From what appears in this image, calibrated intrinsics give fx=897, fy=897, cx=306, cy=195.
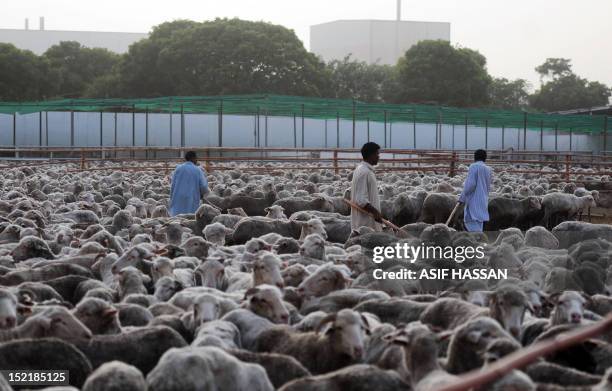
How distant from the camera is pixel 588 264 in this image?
25.4 feet

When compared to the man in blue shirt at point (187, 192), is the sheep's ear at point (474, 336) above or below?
below

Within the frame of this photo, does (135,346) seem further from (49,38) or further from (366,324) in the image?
(49,38)

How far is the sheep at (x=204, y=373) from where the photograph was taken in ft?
13.8

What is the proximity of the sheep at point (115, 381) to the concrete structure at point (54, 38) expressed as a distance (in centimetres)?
10211

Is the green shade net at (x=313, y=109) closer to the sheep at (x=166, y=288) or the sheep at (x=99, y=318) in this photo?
the sheep at (x=166, y=288)

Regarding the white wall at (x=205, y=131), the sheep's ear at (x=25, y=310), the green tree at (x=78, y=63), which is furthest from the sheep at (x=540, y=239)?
the green tree at (x=78, y=63)

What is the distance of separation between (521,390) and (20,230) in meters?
7.88

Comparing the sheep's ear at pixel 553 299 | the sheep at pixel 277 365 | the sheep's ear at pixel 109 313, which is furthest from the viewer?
the sheep's ear at pixel 553 299

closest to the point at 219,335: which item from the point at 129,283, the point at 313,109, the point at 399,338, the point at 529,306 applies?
the point at 399,338

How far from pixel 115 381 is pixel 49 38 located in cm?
10640

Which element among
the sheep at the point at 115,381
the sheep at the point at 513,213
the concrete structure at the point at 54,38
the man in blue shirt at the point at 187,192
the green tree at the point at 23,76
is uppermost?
the concrete structure at the point at 54,38

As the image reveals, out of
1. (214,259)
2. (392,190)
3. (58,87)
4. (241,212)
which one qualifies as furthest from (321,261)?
(58,87)

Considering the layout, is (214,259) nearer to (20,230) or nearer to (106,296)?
(106,296)

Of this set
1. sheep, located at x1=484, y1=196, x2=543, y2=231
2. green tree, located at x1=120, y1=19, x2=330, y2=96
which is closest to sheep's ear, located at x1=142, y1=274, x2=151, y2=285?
sheep, located at x1=484, y1=196, x2=543, y2=231
